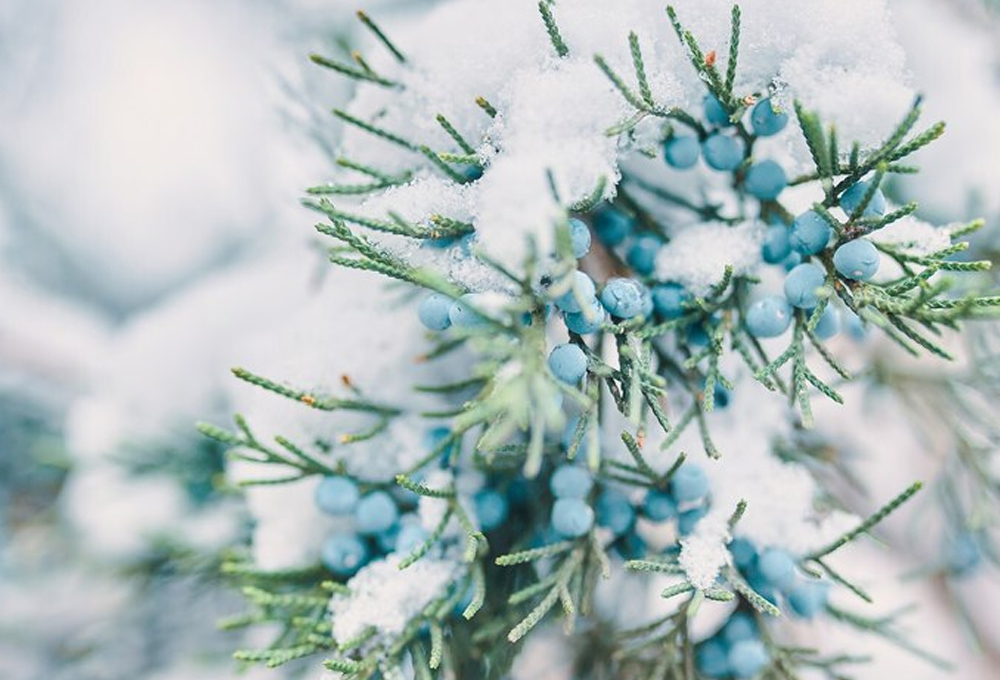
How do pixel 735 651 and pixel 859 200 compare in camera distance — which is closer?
pixel 859 200

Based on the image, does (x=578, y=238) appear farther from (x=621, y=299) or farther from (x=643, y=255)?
(x=643, y=255)

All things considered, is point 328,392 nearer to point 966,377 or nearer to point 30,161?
point 966,377

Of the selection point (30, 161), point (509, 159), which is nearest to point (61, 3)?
point (30, 161)

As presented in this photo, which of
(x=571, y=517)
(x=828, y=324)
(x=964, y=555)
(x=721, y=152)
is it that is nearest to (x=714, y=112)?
(x=721, y=152)

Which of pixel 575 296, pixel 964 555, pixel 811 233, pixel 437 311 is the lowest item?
pixel 964 555

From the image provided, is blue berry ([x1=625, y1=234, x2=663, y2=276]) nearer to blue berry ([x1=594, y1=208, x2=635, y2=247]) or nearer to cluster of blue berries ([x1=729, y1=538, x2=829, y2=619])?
blue berry ([x1=594, y1=208, x2=635, y2=247])

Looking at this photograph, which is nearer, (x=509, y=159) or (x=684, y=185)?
(x=509, y=159)
